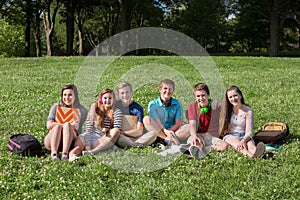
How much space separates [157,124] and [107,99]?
3.75 ft

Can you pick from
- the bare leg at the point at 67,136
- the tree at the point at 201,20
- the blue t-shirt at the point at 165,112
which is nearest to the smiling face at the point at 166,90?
the blue t-shirt at the point at 165,112

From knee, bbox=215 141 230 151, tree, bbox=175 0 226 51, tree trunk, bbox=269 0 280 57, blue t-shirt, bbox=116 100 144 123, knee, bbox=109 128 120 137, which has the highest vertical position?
tree, bbox=175 0 226 51

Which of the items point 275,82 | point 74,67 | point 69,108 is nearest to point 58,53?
point 74,67

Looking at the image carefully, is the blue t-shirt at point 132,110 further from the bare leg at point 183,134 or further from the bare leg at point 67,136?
the bare leg at point 67,136

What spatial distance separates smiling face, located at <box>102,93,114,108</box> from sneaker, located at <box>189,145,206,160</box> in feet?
5.84

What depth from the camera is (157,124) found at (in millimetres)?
8062

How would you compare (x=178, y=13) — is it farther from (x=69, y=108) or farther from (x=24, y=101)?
(x=69, y=108)

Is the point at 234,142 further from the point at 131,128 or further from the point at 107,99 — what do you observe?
the point at 107,99

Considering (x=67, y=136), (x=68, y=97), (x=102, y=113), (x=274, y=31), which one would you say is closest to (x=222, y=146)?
(x=102, y=113)

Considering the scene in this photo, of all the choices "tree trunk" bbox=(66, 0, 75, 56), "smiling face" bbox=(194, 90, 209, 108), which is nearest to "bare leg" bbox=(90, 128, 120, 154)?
"smiling face" bbox=(194, 90, 209, 108)

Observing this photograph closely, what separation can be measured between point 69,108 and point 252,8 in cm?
3566

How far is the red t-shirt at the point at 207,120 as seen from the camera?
794 cm

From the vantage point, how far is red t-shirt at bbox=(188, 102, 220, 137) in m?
7.94

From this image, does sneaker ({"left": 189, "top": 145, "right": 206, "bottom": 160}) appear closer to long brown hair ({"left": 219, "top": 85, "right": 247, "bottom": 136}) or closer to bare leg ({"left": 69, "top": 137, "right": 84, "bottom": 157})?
long brown hair ({"left": 219, "top": 85, "right": 247, "bottom": 136})
